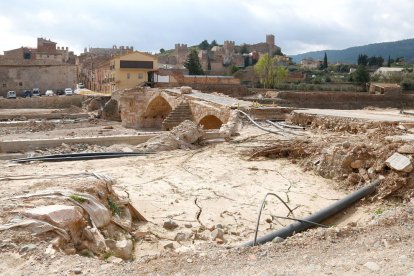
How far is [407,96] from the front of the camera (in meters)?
42.8

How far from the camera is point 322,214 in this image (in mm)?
6574

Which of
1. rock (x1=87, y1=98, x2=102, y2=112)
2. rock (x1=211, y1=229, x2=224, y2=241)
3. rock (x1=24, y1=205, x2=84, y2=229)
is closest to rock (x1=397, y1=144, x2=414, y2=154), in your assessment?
rock (x1=211, y1=229, x2=224, y2=241)

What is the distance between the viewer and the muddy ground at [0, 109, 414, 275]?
4133mm

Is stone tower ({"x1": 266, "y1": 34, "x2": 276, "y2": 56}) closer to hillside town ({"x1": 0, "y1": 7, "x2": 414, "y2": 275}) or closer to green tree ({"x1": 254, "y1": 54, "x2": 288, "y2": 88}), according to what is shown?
green tree ({"x1": 254, "y1": 54, "x2": 288, "y2": 88})

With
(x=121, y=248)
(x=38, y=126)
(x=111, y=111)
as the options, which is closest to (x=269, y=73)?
(x=111, y=111)

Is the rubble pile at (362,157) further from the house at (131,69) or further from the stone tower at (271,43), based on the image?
the stone tower at (271,43)

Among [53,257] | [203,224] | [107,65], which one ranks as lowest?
[203,224]

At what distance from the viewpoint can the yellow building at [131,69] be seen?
45.0 m

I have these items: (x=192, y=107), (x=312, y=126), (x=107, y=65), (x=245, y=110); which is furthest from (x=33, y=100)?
(x=312, y=126)

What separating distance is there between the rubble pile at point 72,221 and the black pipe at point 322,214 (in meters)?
1.69

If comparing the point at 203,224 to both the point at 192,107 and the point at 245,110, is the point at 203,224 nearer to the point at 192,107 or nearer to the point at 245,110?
the point at 245,110

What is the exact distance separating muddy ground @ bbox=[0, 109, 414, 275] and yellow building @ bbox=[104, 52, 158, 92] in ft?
111

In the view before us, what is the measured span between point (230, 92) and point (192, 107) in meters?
21.0

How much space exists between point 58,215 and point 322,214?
3875 millimetres
